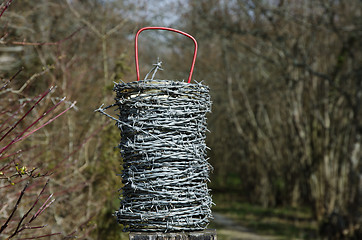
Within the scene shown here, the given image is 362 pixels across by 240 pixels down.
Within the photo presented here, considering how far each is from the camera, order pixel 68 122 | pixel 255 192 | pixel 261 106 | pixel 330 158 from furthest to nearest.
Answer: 1. pixel 255 192
2. pixel 261 106
3. pixel 330 158
4. pixel 68 122

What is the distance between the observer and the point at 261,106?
16.8 metres

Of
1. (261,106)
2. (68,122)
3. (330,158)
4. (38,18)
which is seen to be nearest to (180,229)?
(68,122)

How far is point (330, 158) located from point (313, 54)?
3.07 m

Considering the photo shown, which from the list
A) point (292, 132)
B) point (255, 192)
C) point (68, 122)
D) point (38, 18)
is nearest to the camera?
point (68, 122)

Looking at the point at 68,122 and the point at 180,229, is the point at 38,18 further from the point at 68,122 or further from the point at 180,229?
the point at 180,229

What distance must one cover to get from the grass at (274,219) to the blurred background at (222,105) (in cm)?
5

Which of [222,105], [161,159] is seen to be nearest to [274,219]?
[222,105]

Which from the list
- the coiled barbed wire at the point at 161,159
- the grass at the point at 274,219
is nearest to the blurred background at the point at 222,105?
the grass at the point at 274,219

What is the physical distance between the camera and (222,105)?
60.1ft

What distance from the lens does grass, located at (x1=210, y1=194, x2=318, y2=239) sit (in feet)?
39.9

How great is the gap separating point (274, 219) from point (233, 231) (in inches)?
93.4

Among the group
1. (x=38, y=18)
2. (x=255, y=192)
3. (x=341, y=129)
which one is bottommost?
(x=255, y=192)

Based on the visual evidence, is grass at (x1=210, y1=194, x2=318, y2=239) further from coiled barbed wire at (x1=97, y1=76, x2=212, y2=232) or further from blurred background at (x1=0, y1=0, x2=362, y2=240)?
coiled barbed wire at (x1=97, y1=76, x2=212, y2=232)

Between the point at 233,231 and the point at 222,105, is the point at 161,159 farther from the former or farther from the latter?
the point at 222,105
